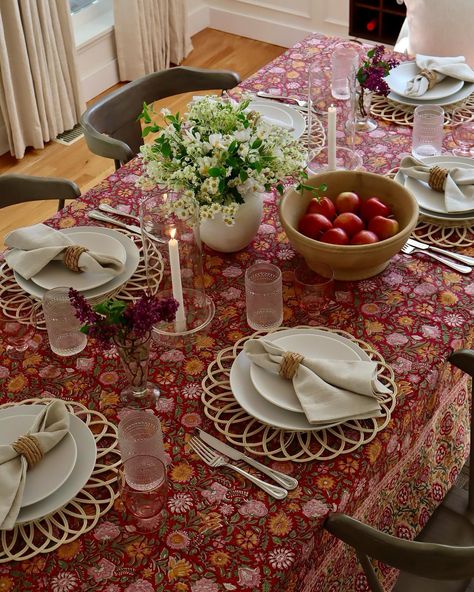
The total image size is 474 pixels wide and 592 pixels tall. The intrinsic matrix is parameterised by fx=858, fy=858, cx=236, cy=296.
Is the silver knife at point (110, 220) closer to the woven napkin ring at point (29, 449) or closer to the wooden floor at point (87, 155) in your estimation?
the woven napkin ring at point (29, 449)

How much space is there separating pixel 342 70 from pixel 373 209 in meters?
0.57

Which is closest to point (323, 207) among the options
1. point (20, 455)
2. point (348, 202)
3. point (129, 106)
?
point (348, 202)

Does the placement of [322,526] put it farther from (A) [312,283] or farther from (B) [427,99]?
(B) [427,99]

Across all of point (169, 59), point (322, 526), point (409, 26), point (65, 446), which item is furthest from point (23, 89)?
point (322, 526)

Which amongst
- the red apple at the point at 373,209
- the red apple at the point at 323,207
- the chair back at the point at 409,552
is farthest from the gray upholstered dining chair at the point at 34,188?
the chair back at the point at 409,552

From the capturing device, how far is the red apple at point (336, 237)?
1.78 m

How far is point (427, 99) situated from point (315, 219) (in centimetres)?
77

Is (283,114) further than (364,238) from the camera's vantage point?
Yes

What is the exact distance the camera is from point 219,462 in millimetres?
1438

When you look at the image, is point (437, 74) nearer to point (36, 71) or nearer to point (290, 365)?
point (290, 365)

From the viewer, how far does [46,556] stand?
4.27 feet

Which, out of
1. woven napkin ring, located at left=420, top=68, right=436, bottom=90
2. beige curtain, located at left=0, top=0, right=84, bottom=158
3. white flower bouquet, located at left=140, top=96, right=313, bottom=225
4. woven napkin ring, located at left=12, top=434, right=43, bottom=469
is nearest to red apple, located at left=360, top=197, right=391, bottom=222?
white flower bouquet, located at left=140, top=96, right=313, bottom=225

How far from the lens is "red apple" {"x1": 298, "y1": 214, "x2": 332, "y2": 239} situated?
1.81 metres

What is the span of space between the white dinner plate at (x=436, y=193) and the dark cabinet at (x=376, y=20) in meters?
2.23
